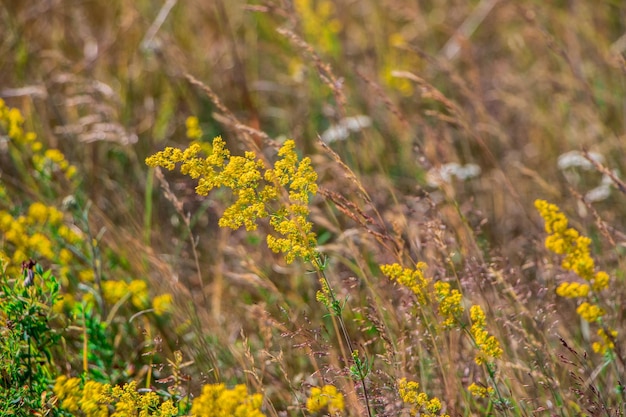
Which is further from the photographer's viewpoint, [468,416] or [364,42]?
[364,42]

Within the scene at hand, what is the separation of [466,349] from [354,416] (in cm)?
48

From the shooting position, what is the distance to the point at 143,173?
3305mm

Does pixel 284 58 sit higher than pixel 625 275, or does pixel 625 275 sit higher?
pixel 625 275

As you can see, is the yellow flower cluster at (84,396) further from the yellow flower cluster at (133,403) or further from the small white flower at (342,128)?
the small white flower at (342,128)

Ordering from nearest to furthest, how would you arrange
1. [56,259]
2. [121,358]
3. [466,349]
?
[466,349] < [121,358] < [56,259]

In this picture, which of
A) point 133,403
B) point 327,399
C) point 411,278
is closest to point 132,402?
point 133,403

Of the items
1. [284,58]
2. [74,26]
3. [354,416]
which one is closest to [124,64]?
[74,26]

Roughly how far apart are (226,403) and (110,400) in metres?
0.32

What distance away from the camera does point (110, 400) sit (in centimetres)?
146

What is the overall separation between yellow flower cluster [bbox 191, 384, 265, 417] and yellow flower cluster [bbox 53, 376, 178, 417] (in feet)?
→ 0.52

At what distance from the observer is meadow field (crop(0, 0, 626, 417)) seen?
1571mm

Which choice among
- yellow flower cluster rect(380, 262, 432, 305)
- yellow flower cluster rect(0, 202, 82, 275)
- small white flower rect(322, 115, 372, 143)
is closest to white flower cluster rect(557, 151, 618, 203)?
small white flower rect(322, 115, 372, 143)

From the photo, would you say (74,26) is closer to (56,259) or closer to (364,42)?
(364,42)

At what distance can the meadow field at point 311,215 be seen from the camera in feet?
5.16
